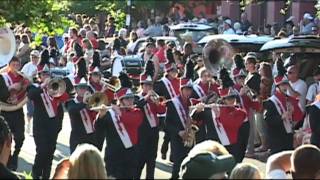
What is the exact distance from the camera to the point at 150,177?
43.9 feet

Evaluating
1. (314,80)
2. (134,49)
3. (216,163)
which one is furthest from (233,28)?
(216,163)

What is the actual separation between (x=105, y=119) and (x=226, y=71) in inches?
89.2

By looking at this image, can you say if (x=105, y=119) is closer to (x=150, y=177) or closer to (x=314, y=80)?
(x=150, y=177)

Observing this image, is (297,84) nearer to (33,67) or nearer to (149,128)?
(149,128)

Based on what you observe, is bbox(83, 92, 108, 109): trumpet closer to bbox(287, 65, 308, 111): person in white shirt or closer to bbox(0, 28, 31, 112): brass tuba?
bbox(0, 28, 31, 112): brass tuba

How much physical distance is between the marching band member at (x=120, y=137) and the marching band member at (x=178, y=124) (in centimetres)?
115

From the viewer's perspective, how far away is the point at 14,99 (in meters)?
13.7

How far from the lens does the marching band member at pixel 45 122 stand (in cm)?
1298

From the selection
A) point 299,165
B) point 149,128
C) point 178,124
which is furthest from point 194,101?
point 299,165

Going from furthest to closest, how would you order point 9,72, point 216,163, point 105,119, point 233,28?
point 233,28 → point 9,72 → point 105,119 → point 216,163

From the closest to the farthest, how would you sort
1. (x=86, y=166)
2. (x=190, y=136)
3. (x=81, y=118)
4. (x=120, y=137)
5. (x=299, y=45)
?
(x=86, y=166) → (x=120, y=137) → (x=81, y=118) → (x=190, y=136) → (x=299, y=45)

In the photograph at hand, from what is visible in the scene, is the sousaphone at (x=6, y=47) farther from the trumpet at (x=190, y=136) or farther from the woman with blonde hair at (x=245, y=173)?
the woman with blonde hair at (x=245, y=173)

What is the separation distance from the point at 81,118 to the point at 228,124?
2.06m

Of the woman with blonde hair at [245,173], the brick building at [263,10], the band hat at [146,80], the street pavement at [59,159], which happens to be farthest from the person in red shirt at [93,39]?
the woman with blonde hair at [245,173]
